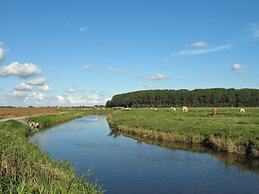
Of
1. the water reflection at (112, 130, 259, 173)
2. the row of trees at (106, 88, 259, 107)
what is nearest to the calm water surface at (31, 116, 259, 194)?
the water reflection at (112, 130, 259, 173)

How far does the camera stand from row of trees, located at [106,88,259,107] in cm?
16125

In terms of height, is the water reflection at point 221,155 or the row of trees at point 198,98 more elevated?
A: the row of trees at point 198,98

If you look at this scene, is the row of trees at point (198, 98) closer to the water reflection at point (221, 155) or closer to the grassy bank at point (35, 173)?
the water reflection at point (221, 155)

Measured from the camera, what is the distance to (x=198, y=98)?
17325 centimetres

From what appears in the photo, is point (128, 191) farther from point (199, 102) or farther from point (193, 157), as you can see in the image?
point (199, 102)

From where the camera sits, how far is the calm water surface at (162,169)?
790 inches

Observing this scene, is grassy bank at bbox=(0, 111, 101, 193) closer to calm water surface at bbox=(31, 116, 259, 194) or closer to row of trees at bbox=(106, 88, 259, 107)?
calm water surface at bbox=(31, 116, 259, 194)

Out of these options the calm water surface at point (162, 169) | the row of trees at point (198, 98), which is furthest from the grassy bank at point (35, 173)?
the row of trees at point (198, 98)

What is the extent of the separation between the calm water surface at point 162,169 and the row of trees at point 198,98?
131 metres

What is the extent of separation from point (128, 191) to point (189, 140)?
19.5m

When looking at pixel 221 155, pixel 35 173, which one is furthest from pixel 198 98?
pixel 35 173

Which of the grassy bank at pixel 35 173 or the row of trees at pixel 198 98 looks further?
the row of trees at pixel 198 98

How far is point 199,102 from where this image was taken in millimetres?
172625

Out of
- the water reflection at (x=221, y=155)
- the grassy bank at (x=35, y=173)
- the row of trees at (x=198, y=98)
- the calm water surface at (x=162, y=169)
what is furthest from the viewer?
the row of trees at (x=198, y=98)
